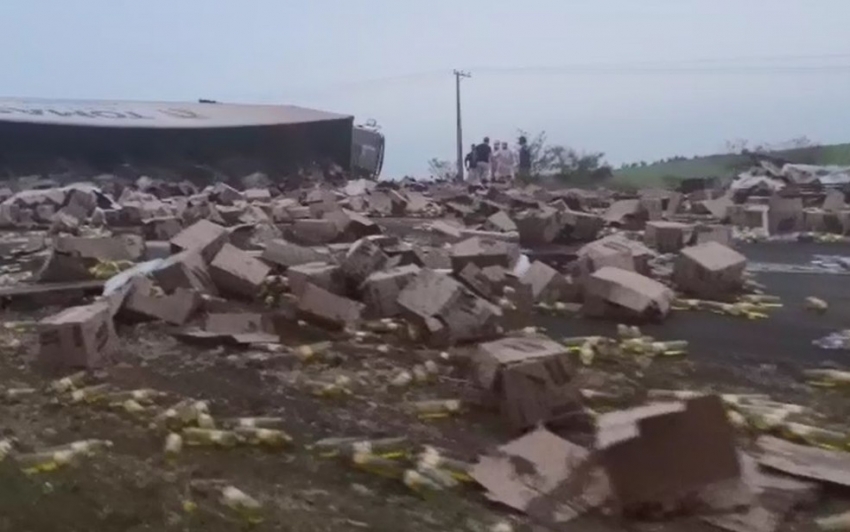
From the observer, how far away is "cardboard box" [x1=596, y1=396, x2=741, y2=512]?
182 centimetres

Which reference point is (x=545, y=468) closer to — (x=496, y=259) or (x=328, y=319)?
(x=328, y=319)

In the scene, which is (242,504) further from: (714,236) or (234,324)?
(714,236)

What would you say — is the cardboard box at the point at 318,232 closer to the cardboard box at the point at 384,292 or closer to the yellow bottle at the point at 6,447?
the cardboard box at the point at 384,292

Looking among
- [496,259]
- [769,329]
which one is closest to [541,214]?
[496,259]

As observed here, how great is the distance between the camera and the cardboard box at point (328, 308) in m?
3.69

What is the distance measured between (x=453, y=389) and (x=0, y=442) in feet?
4.10

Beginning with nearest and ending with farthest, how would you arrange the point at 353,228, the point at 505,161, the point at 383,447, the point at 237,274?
1. the point at 383,447
2. the point at 237,274
3. the point at 353,228
4. the point at 505,161

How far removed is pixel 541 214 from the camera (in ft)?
22.5

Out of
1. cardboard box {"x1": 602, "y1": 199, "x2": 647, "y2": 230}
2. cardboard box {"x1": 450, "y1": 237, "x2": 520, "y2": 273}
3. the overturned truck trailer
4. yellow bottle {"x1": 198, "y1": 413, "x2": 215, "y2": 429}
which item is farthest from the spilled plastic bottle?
the overturned truck trailer

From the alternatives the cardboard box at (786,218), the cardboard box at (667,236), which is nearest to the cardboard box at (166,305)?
the cardboard box at (667,236)

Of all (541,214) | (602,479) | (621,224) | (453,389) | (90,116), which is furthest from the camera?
(90,116)

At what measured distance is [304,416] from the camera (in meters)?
2.52

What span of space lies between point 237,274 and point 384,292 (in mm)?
764

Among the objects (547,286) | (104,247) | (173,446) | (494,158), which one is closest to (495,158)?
(494,158)
